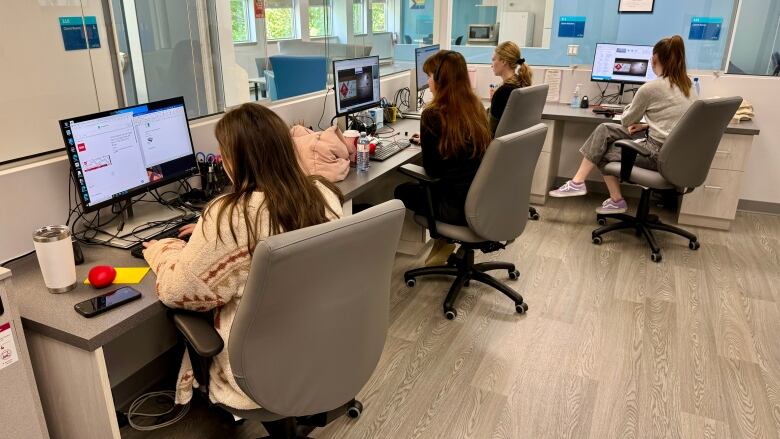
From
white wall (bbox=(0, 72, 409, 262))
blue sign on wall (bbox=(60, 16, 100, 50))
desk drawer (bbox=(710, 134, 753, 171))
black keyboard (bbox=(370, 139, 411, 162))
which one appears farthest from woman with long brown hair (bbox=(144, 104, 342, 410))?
desk drawer (bbox=(710, 134, 753, 171))

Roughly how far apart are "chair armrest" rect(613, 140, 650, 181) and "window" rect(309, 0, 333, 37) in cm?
247

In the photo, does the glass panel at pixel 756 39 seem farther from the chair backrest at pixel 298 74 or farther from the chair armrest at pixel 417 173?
the chair backrest at pixel 298 74

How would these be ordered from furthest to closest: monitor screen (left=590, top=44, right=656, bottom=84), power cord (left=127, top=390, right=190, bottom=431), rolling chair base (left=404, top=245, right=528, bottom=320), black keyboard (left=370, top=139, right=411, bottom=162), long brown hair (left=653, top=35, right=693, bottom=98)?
monitor screen (left=590, top=44, right=656, bottom=84), long brown hair (left=653, top=35, right=693, bottom=98), black keyboard (left=370, top=139, right=411, bottom=162), rolling chair base (left=404, top=245, right=528, bottom=320), power cord (left=127, top=390, right=190, bottom=431)

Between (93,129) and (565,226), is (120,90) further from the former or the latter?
(565,226)

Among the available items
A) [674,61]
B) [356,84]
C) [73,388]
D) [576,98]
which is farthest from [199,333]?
[576,98]

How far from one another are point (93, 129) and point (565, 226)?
3125 millimetres

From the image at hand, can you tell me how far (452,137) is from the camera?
2588mm

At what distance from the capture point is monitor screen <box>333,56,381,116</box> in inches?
123

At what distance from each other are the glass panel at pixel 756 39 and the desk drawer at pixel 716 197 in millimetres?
885

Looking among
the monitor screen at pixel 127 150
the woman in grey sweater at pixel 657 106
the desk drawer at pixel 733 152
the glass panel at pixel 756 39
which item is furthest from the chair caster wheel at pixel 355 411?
the glass panel at pixel 756 39

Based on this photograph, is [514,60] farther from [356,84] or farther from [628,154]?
[356,84]

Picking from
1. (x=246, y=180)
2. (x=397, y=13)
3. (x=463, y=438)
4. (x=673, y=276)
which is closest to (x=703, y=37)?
(x=673, y=276)

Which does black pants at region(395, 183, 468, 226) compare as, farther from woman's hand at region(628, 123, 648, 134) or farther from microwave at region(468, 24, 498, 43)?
microwave at region(468, 24, 498, 43)

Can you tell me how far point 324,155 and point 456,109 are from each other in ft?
2.12
